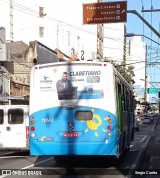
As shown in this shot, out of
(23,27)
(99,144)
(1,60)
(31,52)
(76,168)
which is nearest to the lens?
(99,144)

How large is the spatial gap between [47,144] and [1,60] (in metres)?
25.3

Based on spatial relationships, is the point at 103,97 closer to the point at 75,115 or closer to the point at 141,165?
the point at 75,115

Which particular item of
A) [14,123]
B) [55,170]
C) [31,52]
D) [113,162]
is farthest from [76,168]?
[31,52]

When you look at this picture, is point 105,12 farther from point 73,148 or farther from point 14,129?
point 73,148

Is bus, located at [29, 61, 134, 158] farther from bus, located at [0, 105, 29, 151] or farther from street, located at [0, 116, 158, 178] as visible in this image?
bus, located at [0, 105, 29, 151]

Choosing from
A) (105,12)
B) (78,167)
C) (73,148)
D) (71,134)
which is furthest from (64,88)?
(105,12)

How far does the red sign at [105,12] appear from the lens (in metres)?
23.8

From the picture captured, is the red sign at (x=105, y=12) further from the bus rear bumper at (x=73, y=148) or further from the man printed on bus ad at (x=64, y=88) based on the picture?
the bus rear bumper at (x=73, y=148)

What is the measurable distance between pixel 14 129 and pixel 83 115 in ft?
20.5

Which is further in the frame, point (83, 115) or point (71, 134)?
point (83, 115)

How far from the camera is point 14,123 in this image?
19484 mm

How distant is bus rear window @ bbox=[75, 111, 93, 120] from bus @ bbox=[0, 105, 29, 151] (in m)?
5.74

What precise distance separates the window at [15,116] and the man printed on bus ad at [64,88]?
5.86 m

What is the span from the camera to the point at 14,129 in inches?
763
